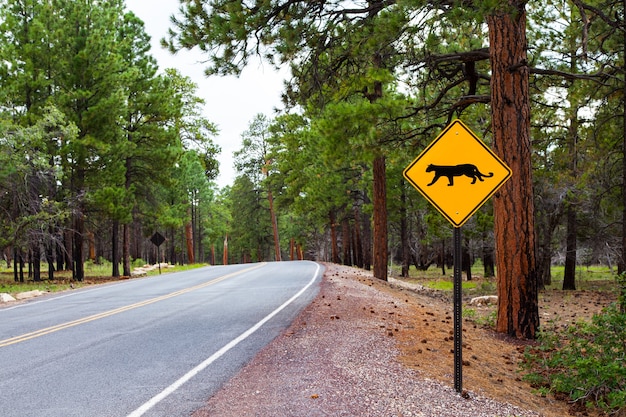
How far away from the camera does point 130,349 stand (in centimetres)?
705

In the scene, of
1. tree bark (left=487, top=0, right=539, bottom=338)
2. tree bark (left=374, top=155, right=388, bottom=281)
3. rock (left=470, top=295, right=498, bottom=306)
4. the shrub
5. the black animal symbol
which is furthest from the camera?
tree bark (left=374, top=155, right=388, bottom=281)

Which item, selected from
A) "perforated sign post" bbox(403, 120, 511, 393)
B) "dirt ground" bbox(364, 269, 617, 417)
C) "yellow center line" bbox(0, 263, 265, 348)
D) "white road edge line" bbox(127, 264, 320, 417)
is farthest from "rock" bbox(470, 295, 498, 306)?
"perforated sign post" bbox(403, 120, 511, 393)

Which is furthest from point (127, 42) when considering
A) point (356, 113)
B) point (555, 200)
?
point (555, 200)

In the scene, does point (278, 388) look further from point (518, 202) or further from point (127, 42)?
point (127, 42)

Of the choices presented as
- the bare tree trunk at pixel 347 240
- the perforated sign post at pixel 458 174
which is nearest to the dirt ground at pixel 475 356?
the perforated sign post at pixel 458 174

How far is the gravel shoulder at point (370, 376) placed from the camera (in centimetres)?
468

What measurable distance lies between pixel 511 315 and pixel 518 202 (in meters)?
2.03

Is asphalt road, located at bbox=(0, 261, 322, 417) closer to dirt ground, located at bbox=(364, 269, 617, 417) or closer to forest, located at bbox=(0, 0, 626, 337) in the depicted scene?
dirt ground, located at bbox=(364, 269, 617, 417)

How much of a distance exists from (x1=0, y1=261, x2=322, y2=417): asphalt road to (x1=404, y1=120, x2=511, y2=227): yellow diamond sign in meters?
3.05

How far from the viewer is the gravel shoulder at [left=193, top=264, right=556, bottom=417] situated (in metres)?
4.68

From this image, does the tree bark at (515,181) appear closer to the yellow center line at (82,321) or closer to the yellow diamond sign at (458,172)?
the yellow diamond sign at (458,172)

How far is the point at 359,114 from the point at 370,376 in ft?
22.4

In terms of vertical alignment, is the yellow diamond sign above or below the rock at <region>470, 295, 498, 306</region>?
above

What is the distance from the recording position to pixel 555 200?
710 inches
